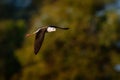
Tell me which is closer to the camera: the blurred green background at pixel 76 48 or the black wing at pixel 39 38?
the black wing at pixel 39 38

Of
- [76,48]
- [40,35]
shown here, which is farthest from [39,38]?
[76,48]

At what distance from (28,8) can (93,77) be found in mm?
8773

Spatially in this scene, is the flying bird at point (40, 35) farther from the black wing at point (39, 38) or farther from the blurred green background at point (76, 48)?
the blurred green background at point (76, 48)

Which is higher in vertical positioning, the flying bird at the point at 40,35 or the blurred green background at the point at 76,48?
the flying bird at the point at 40,35

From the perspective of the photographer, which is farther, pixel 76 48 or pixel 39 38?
pixel 76 48

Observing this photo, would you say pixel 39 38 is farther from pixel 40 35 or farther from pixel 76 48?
pixel 76 48

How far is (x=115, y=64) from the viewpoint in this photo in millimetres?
11648

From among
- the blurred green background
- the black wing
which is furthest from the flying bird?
the blurred green background

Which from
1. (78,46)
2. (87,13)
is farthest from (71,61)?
(87,13)

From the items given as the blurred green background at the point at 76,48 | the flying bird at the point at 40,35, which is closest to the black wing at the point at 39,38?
the flying bird at the point at 40,35

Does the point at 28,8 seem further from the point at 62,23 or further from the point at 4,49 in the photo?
the point at 62,23

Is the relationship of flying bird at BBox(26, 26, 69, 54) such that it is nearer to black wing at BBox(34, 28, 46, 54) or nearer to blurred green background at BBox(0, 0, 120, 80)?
black wing at BBox(34, 28, 46, 54)

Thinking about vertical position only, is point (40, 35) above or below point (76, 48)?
above

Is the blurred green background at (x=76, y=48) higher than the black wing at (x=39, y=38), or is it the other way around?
the black wing at (x=39, y=38)
